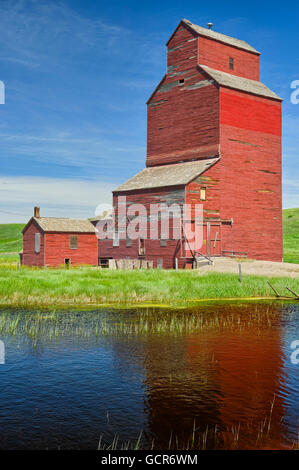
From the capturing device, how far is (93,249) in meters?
48.2

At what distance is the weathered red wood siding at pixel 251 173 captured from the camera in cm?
3784

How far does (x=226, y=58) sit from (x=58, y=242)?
22.6 m

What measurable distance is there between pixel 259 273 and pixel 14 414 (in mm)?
24446

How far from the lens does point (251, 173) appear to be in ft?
128

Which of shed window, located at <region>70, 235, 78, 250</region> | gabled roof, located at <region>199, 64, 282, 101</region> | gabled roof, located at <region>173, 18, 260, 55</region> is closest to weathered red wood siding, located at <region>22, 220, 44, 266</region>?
shed window, located at <region>70, 235, 78, 250</region>

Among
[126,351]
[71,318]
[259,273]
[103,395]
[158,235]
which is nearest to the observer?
[103,395]

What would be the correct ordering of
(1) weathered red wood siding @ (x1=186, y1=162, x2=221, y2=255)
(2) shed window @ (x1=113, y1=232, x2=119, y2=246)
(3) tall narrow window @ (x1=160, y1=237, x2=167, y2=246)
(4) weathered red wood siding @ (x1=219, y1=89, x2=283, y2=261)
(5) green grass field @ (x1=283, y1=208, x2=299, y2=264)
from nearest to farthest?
(1) weathered red wood siding @ (x1=186, y1=162, x2=221, y2=255)
(3) tall narrow window @ (x1=160, y1=237, x2=167, y2=246)
(4) weathered red wood siding @ (x1=219, y1=89, x2=283, y2=261)
(2) shed window @ (x1=113, y1=232, x2=119, y2=246)
(5) green grass field @ (x1=283, y1=208, x2=299, y2=264)

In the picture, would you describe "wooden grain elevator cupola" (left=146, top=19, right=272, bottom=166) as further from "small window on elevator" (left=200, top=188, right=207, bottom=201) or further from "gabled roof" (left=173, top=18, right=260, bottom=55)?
"small window on elevator" (left=200, top=188, right=207, bottom=201)

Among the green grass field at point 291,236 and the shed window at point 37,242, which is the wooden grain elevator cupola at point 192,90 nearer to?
the shed window at point 37,242

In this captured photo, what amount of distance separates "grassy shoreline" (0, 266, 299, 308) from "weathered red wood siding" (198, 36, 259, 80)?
2110 centimetres

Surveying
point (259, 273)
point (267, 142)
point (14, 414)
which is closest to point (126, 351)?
point (14, 414)

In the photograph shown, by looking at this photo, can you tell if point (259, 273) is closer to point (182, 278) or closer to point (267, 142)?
point (182, 278)

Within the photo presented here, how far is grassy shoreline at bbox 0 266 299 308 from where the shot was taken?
22469mm

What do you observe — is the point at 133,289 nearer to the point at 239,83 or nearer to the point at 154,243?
the point at 154,243
